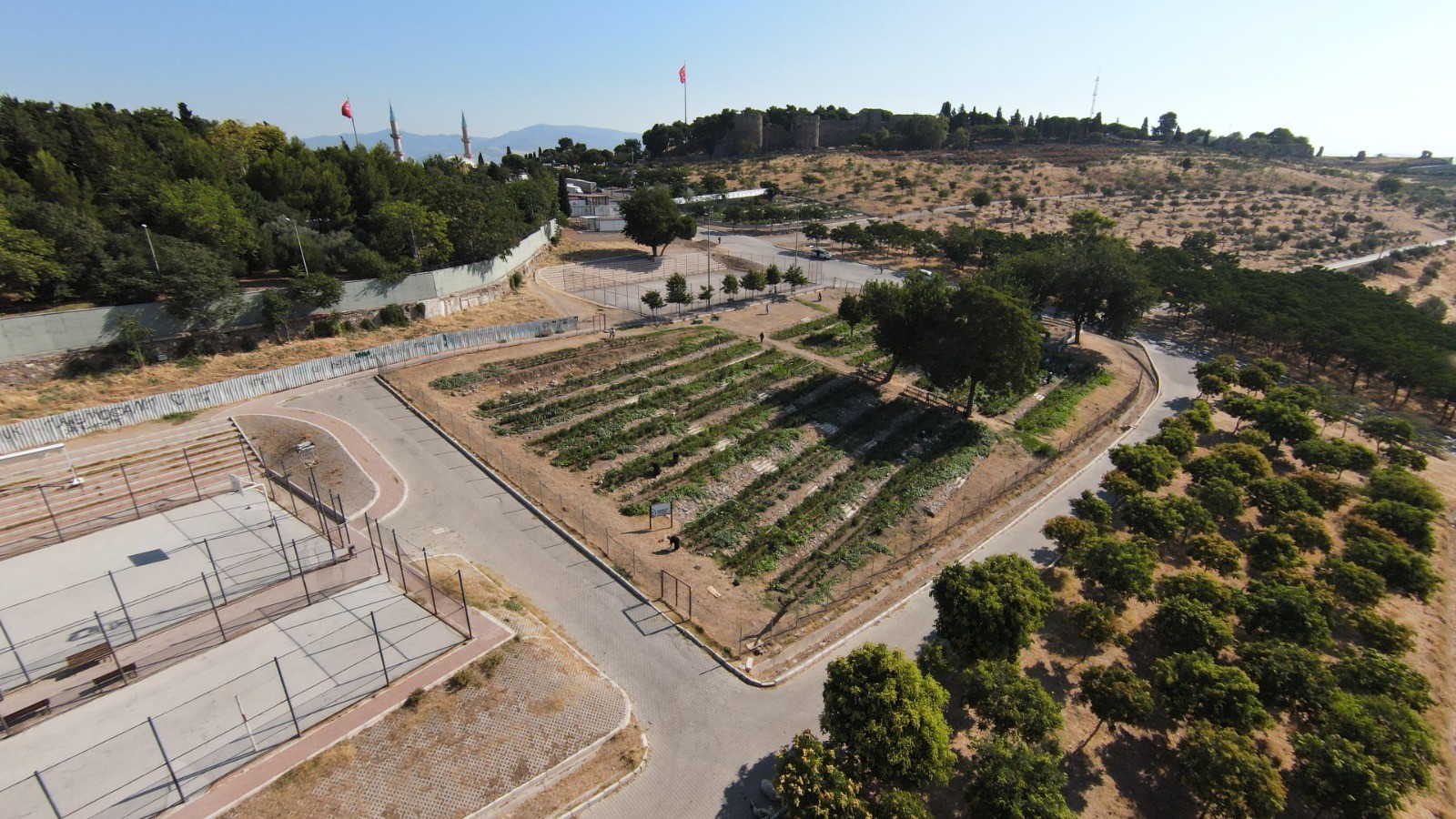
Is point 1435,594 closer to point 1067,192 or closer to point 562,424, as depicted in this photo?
point 562,424

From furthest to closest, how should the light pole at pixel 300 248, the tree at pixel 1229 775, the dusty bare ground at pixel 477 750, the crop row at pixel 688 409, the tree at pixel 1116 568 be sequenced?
1. the light pole at pixel 300 248
2. the crop row at pixel 688 409
3. the tree at pixel 1116 568
4. the tree at pixel 1229 775
5. the dusty bare ground at pixel 477 750

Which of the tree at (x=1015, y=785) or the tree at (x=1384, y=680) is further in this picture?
the tree at (x=1384, y=680)

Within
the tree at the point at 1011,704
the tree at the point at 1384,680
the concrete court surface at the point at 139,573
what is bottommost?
the tree at the point at 1384,680

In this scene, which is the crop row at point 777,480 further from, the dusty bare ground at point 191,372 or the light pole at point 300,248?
the light pole at point 300,248

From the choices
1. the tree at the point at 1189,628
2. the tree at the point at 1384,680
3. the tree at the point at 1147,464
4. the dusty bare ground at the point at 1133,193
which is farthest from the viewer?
the dusty bare ground at the point at 1133,193

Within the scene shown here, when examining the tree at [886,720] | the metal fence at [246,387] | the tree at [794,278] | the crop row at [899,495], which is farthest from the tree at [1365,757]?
the tree at [794,278]

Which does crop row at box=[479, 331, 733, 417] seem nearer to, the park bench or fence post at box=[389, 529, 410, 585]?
fence post at box=[389, 529, 410, 585]

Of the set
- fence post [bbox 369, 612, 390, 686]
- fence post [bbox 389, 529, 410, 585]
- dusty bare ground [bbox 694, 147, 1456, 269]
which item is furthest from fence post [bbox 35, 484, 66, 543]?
dusty bare ground [bbox 694, 147, 1456, 269]
